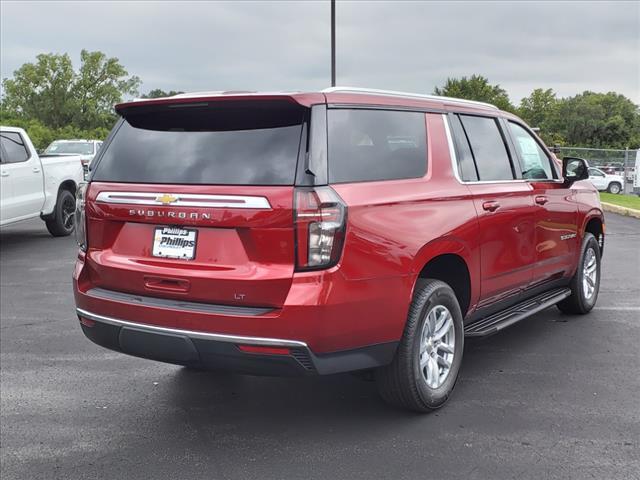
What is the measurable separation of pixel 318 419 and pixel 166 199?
1.57 metres

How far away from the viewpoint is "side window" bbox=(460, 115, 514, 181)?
487 cm

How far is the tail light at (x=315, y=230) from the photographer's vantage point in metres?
3.39

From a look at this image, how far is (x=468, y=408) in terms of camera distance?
427 cm

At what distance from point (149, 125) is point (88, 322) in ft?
3.86

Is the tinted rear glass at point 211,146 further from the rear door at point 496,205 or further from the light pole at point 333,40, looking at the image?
the light pole at point 333,40

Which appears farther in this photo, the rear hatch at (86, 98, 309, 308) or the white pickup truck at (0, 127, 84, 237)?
the white pickup truck at (0, 127, 84, 237)

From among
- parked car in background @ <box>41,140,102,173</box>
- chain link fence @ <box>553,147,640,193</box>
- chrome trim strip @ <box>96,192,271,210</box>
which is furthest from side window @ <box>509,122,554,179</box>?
chain link fence @ <box>553,147,640,193</box>

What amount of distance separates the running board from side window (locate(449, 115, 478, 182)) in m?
1.00

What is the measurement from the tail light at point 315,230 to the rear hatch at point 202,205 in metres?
0.05

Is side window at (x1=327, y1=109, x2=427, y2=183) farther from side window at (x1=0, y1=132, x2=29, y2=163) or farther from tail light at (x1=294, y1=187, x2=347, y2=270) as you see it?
side window at (x1=0, y1=132, x2=29, y2=163)

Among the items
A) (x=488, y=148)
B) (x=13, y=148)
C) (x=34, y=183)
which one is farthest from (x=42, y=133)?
(x=488, y=148)

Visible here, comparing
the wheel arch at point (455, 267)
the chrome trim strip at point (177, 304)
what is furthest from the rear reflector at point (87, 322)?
the wheel arch at point (455, 267)

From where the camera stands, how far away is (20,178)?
37.7ft

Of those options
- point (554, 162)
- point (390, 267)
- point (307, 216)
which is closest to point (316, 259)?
point (307, 216)
